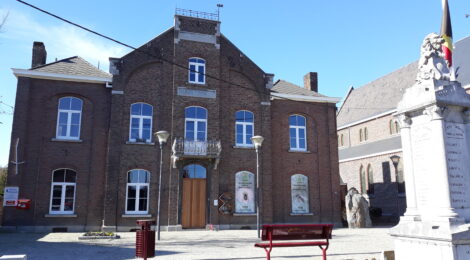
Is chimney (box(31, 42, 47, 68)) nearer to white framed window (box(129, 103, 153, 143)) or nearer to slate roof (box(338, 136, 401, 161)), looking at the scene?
white framed window (box(129, 103, 153, 143))

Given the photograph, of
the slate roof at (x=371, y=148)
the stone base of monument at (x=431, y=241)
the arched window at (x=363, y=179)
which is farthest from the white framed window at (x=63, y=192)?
the arched window at (x=363, y=179)

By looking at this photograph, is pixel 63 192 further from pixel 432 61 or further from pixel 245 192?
pixel 432 61

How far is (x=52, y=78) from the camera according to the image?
1930 centimetres

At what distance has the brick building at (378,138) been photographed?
2802cm

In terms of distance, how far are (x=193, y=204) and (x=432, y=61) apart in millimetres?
14450

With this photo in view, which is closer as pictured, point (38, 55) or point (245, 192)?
point (38, 55)

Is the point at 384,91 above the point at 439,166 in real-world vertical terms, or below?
above

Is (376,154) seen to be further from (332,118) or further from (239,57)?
(239,57)

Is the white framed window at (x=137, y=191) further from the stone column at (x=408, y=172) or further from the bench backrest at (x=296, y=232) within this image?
the stone column at (x=408, y=172)

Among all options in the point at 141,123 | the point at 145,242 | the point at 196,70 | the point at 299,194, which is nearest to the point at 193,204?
the point at 141,123

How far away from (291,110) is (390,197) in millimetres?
11975

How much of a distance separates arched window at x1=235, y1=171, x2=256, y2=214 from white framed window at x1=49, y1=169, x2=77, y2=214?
8.29 m

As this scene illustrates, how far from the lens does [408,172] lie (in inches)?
309

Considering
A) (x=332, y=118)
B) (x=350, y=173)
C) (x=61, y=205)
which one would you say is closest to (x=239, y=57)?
(x=332, y=118)
